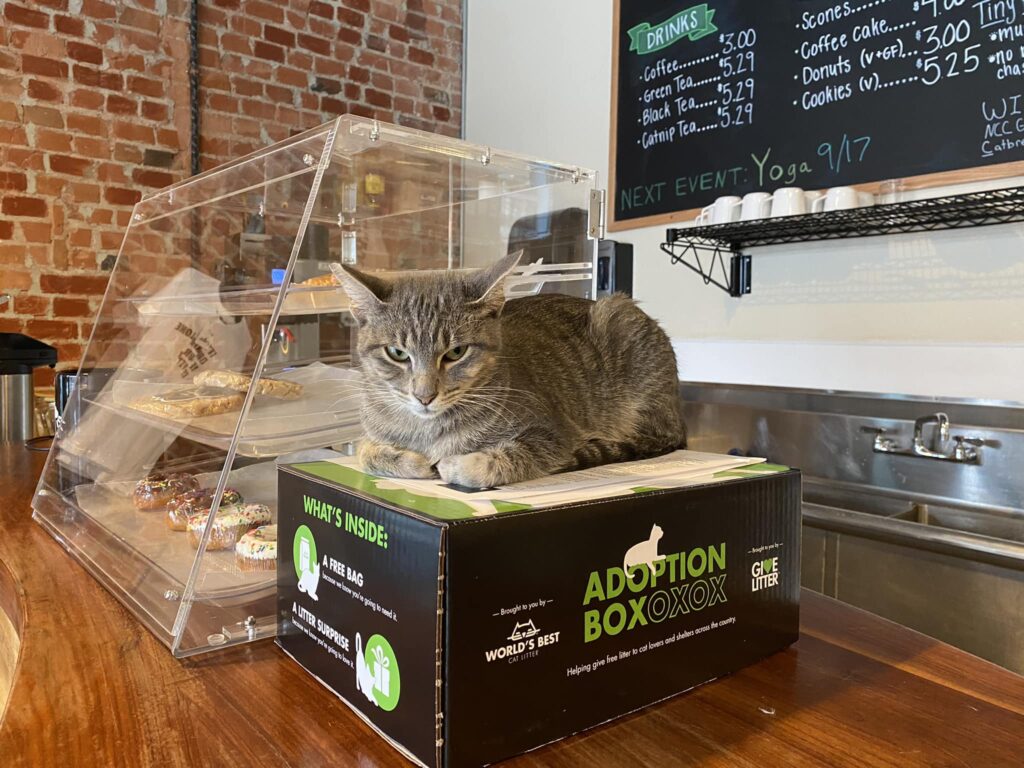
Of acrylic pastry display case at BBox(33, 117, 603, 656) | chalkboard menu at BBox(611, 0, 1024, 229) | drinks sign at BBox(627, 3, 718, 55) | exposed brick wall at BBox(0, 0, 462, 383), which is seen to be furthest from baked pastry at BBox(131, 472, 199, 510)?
drinks sign at BBox(627, 3, 718, 55)

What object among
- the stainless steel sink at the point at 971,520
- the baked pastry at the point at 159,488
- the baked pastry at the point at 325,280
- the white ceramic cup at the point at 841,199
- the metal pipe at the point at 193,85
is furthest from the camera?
the metal pipe at the point at 193,85

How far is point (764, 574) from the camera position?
2.39 feet

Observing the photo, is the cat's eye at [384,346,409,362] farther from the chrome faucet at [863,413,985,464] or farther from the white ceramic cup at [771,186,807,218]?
the white ceramic cup at [771,186,807,218]

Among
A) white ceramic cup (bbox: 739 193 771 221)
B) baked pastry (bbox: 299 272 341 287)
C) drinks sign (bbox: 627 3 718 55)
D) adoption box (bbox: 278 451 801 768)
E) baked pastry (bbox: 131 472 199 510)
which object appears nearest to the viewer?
adoption box (bbox: 278 451 801 768)

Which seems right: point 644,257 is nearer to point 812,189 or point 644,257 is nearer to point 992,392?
point 812,189

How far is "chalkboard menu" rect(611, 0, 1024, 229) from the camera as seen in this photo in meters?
1.73

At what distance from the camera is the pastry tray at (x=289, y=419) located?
83cm

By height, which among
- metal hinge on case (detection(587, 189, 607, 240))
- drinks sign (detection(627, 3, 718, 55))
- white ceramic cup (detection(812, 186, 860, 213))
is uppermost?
drinks sign (detection(627, 3, 718, 55))

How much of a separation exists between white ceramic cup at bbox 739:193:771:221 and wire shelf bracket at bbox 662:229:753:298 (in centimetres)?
23

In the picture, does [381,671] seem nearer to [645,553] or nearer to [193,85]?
[645,553]

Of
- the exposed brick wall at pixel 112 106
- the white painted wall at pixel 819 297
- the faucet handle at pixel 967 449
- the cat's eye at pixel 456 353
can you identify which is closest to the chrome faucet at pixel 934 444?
the faucet handle at pixel 967 449

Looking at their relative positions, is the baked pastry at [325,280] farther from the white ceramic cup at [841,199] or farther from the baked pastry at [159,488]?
the white ceramic cup at [841,199]

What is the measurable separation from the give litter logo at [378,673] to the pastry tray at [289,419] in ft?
1.01

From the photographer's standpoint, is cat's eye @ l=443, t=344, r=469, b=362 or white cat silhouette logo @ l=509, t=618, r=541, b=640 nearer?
white cat silhouette logo @ l=509, t=618, r=541, b=640
